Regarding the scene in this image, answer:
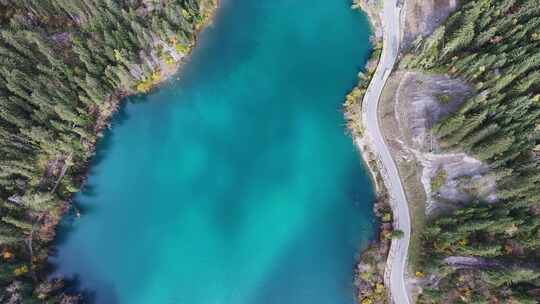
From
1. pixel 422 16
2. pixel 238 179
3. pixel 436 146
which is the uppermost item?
pixel 422 16

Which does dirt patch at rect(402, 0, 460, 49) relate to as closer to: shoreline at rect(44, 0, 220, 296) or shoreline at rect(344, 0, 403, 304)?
shoreline at rect(344, 0, 403, 304)

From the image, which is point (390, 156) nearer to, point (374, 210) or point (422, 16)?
point (374, 210)

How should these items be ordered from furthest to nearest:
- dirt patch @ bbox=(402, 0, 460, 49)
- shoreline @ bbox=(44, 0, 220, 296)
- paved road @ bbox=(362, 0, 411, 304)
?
dirt patch @ bbox=(402, 0, 460, 49) → shoreline @ bbox=(44, 0, 220, 296) → paved road @ bbox=(362, 0, 411, 304)

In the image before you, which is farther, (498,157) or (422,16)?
(422,16)

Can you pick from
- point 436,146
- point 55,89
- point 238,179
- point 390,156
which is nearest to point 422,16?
point 436,146

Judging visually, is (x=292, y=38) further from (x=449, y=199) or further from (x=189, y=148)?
(x=449, y=199)

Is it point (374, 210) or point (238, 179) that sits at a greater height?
point (238, 179)

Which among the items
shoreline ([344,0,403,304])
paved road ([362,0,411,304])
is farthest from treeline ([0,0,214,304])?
paved road ([362,0,411,304])
